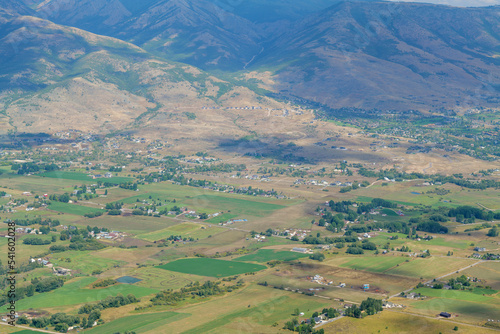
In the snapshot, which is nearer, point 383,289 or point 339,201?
point 383,289

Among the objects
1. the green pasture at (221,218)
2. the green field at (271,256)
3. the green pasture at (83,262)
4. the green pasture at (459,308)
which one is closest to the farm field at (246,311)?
the green pasture at (459,308)

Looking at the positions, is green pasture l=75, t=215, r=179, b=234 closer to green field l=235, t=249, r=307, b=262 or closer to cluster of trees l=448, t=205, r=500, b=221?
green field l=235, t=249, r=307, b=262

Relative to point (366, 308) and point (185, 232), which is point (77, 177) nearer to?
point (185, 232)

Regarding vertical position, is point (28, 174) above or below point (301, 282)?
above

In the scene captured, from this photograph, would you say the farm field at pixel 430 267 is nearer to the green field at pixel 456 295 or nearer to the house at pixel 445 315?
the green field at pixel 456 295

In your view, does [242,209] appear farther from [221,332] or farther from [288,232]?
[221,332]

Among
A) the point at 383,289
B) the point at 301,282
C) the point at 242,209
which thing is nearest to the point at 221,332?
the point at 301,282
